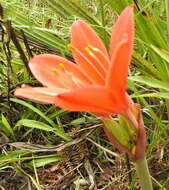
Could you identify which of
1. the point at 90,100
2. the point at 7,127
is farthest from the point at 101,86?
the point at 7,127

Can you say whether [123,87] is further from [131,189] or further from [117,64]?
[131,189]

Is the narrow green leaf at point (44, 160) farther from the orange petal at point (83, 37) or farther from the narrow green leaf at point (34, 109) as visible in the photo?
the orange petal at point (83, 37)

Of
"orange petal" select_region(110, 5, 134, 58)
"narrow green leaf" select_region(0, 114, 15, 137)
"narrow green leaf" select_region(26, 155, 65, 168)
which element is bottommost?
"narrow green leaf" select_region(26, 155, 65, 168)

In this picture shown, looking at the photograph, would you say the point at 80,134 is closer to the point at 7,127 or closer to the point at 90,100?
the point at 7,127

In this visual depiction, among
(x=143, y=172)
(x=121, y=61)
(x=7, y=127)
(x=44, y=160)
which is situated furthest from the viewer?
(x=7, y=127)

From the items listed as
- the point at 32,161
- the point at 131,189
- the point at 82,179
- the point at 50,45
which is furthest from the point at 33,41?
the point at 131,189

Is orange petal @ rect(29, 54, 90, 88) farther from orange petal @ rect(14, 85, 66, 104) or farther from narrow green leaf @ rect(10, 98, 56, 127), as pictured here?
narrow green leaf @ rect(10, 98, 56, 127)

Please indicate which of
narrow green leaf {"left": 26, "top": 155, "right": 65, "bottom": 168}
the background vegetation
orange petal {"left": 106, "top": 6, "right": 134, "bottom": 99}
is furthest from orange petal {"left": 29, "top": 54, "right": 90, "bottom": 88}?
narrow green leaf {"left": 26, "top": 155, "right": 65, "bottom": 168}
